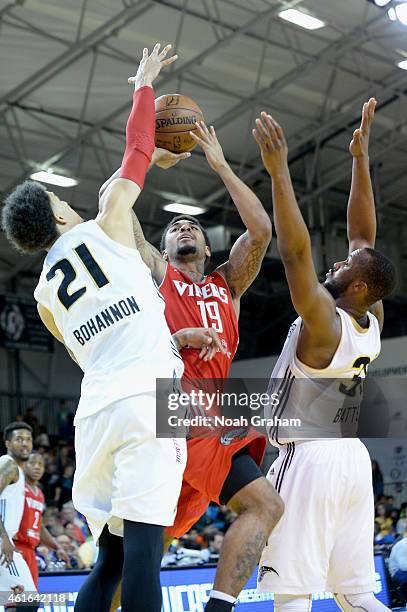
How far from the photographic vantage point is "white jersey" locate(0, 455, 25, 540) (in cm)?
892

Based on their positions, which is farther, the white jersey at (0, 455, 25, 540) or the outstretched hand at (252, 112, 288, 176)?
the white jersey at (0, 455, 25, 540)

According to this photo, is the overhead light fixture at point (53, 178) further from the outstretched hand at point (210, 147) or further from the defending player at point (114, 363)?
the defending player at point (114, 363)

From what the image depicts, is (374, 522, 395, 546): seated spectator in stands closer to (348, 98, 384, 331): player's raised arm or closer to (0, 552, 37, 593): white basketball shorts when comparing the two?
(0, 552, 37, 593): white basketball shorts

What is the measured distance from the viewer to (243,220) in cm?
503

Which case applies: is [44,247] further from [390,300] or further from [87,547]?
[390,300]

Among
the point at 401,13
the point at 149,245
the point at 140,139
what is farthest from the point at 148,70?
the point at 401,13

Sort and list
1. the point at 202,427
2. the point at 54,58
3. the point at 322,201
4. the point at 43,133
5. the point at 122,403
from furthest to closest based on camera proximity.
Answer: the point at 322,201 → the point at 43,133 → the point at 54,58 → the point at 202,427 → the point at 122,403

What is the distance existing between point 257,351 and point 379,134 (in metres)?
8.23

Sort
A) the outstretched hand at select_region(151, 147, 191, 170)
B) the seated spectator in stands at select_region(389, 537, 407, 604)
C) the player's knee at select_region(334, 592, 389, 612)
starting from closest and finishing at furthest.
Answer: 1. the player's knee at select_region(334, 592, 389, 612)
2. the outstretched hand at select_region(151, 147, 191, 170)
3. the seated spectator in stands at select_region(389, 537, 407, 604)

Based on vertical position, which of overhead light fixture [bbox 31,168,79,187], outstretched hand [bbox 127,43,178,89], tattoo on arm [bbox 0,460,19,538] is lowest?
tattoo on arm [bbox 0,460,19,538]

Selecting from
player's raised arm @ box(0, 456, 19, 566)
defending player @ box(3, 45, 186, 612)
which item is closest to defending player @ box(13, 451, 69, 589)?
player's raised arm @ box(0, 456, 19, 566)

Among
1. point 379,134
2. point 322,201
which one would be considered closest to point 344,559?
point 379,134

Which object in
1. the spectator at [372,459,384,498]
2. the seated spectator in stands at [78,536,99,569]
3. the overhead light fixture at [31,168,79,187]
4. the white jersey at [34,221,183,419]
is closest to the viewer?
the white jersey at [34,221,183,419]

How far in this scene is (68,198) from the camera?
69.5 ft
